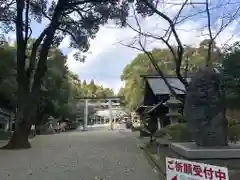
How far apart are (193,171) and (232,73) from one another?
1073 centimetres

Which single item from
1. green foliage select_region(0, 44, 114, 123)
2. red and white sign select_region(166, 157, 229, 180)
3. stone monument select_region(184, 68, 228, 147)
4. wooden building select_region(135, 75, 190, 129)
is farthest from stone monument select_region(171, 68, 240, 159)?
green foliage select_region(0, 44, 114, 123)

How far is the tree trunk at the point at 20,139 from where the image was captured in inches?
642

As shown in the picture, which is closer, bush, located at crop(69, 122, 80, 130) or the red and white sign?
the red and white sign

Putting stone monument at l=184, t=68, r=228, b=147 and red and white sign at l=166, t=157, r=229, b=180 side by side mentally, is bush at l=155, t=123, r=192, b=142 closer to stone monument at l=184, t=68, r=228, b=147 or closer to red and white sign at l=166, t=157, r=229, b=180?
stone monument at l=184, t=68, r=228, b=147

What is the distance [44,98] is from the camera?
3538 centimetres

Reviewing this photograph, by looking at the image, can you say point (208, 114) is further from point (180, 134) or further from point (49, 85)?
point (49, 85)

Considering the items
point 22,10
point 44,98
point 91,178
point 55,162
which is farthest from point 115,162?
point 44,98

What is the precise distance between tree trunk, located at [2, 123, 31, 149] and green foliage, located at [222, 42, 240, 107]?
9305mm

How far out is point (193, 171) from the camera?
12.6 feet

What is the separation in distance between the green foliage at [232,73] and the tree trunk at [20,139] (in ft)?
30.5

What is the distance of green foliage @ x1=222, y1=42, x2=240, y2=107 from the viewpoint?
13.7 metres

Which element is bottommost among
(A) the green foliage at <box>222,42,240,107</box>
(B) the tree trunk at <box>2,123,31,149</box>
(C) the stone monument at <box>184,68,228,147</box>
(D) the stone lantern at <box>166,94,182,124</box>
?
(B) the tree trunk at <box>2,123,31,149</box>

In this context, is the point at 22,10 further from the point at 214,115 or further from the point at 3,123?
the point at 3,123

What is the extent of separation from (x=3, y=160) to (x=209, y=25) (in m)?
7.79
